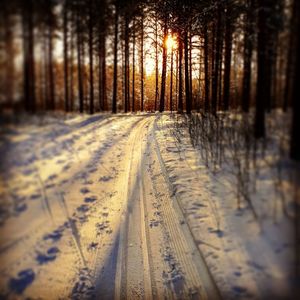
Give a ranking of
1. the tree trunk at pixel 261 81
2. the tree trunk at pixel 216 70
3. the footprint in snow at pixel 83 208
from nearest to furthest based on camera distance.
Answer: the tree trunk at pixel 261 81 < the footprint in snow at pixel 83 208 < the tree trunk at pixel 216 70

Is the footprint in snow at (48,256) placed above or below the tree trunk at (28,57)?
below

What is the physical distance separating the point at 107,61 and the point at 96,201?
0.52 m

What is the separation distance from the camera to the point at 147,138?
1.52 meters

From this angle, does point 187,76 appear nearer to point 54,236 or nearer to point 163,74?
point 163,74

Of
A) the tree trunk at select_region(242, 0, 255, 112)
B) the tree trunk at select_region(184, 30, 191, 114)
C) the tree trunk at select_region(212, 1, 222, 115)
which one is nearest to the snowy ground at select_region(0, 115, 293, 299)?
the tree trunk at select_region(184, 30, 191, 114)

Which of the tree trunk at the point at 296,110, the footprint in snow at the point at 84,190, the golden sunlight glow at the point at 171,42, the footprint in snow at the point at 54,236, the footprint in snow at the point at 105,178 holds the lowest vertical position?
the footprint in snow at the point at 54,236

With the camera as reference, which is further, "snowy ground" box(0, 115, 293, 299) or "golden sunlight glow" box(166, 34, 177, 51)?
"golden sunlight glow" box(166, 34, 177, 51)

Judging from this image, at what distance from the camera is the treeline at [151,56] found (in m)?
0.77

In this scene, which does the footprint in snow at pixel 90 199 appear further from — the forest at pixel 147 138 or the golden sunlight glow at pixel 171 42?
the golden sunlight glow at pixel 171 42

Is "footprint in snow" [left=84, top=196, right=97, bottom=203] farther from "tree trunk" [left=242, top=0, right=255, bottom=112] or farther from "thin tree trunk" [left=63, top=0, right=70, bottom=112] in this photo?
"tree trunk" [left=242, top=0, right=255, bottom=112]

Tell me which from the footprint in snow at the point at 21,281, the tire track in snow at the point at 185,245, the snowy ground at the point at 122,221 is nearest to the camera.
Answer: the snowy ground at the point at 122,221

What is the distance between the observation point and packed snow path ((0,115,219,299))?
835 mm

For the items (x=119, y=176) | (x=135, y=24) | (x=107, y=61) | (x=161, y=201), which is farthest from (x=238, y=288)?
(x=135, y=24)

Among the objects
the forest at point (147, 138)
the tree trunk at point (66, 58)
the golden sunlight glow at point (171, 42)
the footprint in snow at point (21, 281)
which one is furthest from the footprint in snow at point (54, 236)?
the golden sunlight glow at point (171, 42)
